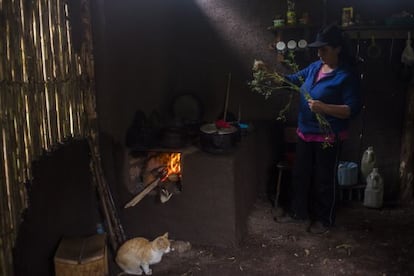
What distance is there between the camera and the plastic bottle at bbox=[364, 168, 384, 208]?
455 centimetres

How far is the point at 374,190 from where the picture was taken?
4.55 meters

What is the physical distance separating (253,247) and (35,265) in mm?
1730

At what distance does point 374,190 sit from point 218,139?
6.15ft

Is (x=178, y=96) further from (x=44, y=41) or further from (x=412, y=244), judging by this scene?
(x=412, y=244)

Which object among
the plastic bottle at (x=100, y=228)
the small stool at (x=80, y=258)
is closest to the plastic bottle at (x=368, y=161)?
the plastic bottle at (x=100, y=228)

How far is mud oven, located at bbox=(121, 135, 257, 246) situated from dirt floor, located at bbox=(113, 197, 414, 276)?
0.16m

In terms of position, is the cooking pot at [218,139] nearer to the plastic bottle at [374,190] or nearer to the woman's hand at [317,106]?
the woman's hand at [317,106]

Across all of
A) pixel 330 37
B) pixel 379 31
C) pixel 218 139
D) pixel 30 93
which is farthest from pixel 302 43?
pixel 30 93

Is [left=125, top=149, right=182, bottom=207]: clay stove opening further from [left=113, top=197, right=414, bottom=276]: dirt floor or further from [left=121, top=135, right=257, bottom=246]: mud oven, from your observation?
[left=113, top=197, right=414, bottom=276]: dirt floor

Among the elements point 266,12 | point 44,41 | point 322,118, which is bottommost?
point 322,118

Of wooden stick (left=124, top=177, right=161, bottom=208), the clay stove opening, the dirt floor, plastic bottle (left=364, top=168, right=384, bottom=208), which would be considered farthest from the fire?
plastic bottle (left=364, top=168, right=384, bottom=208)

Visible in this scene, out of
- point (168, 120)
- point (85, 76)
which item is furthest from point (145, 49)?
point (85, 76)

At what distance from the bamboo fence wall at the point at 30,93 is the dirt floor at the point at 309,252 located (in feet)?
4.32

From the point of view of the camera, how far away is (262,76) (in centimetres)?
384
